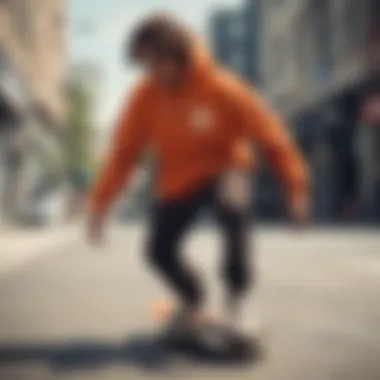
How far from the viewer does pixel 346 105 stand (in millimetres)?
2564

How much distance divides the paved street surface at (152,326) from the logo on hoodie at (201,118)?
0.21 metres

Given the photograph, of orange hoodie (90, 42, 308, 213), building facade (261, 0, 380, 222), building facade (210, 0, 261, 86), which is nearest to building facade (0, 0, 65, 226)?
orange hoodie (90, 42, 308, 213)

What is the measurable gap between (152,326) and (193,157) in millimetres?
440

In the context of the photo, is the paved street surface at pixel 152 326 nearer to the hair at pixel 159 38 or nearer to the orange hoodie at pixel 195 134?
the orange hoodie at pixel 195 134

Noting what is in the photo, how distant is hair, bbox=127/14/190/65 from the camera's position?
166 cm

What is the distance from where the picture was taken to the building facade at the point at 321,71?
1767 millimetres

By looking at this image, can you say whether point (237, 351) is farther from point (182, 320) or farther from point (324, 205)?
point (324, 205)

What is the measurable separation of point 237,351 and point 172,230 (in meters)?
0.26

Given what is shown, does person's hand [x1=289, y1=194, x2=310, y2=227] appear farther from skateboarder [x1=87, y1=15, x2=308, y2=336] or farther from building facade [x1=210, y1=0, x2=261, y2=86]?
building facade [x1=210, y1=0, x2=261, y2=86]

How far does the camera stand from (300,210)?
1.76 m

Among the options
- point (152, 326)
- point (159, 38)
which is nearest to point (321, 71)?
point (159, 38)

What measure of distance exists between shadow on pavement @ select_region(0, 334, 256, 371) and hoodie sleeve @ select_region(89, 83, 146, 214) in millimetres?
284

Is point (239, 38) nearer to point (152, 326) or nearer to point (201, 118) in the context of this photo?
point (201, 118)

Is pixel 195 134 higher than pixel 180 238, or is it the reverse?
pixel 195 134
